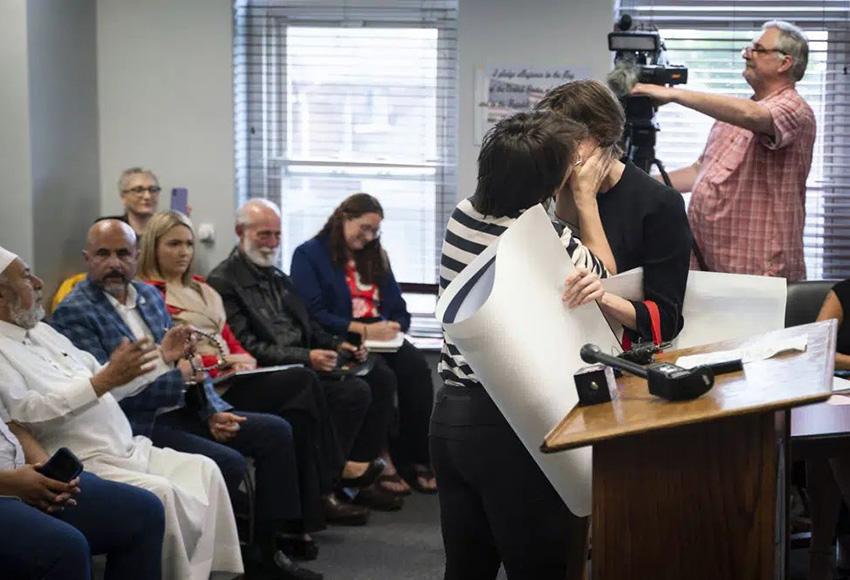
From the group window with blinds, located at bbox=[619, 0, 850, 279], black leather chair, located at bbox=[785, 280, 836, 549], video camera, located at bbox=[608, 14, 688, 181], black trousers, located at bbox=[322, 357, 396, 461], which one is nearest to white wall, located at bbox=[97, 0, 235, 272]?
black trousers, located at bbox=[322, 357, 396, 461]

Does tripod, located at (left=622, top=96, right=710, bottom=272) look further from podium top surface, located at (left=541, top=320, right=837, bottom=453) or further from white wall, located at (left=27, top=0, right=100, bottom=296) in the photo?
white wall, located at (left=27, top=0, right=100, bottom=296)

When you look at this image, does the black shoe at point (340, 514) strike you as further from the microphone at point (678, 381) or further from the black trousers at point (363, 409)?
the microphone at point (678, 381)

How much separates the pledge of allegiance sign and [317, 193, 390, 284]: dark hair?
0.66m

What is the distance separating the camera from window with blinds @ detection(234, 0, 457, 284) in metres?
5.18

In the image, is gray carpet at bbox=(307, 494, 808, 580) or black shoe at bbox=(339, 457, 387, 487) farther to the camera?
black shoe at bbox=(339, 457, 387, 487)

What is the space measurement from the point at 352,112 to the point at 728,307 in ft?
10.4

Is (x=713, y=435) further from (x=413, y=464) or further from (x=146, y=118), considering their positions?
(x=146, y=118)

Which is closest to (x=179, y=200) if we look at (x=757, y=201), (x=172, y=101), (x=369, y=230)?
(x=172, y=101)

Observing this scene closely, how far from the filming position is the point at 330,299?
4.68m

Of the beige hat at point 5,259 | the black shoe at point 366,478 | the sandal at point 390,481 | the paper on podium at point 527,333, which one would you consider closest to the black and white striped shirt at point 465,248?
the paper on podium at point 527,333

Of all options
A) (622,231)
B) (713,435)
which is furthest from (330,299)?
(713,435)

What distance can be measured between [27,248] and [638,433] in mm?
3511

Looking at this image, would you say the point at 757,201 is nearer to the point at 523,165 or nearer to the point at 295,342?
the point at 295,342

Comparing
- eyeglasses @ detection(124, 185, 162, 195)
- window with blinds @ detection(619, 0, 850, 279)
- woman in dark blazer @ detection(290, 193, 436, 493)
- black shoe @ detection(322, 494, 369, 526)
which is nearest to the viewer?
black shoe @ detection(322, 494, 369, 526)
